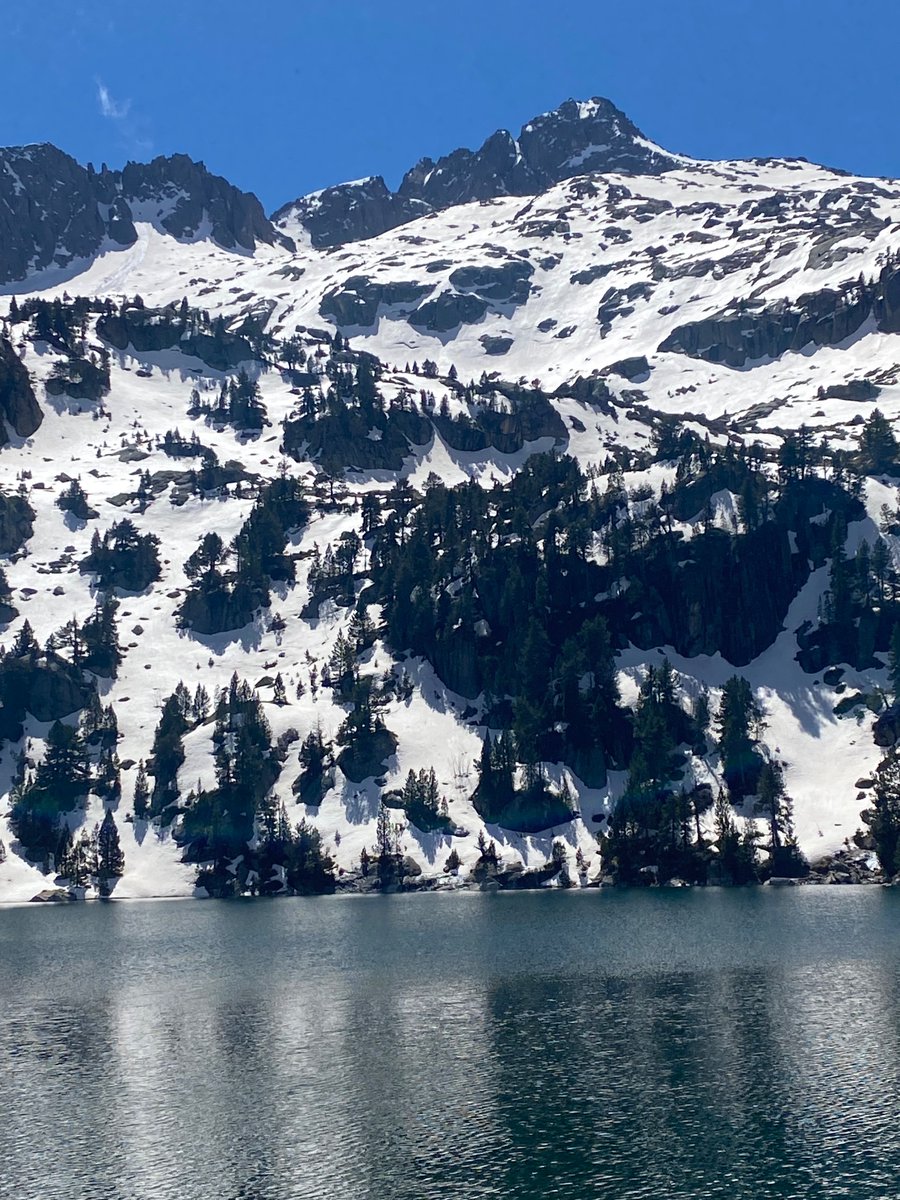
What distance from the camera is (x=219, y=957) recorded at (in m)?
130

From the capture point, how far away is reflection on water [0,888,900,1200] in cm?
6034

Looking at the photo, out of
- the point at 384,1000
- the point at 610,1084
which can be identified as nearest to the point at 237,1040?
the point at 384,1000

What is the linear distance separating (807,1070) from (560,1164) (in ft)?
69.9

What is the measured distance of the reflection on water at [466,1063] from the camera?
6034 cm

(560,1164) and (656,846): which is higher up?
(656,846)

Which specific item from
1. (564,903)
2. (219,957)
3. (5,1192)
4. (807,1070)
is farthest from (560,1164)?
(564,903)

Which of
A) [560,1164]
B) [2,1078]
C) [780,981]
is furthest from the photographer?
[780,981]

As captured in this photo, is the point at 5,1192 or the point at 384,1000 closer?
the point at 5,1192

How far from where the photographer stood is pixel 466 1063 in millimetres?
80125

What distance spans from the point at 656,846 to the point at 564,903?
30.6 m

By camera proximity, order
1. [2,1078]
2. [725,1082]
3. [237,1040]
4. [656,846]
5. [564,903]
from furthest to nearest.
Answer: [656,846]
[564,903]
[237,1040]
[2,1078]
[725,1082]

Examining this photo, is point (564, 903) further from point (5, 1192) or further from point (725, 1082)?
point (5, 1192)

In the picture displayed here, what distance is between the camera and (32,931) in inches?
6240

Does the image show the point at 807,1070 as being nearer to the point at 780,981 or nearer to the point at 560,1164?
the point at 560,1164
